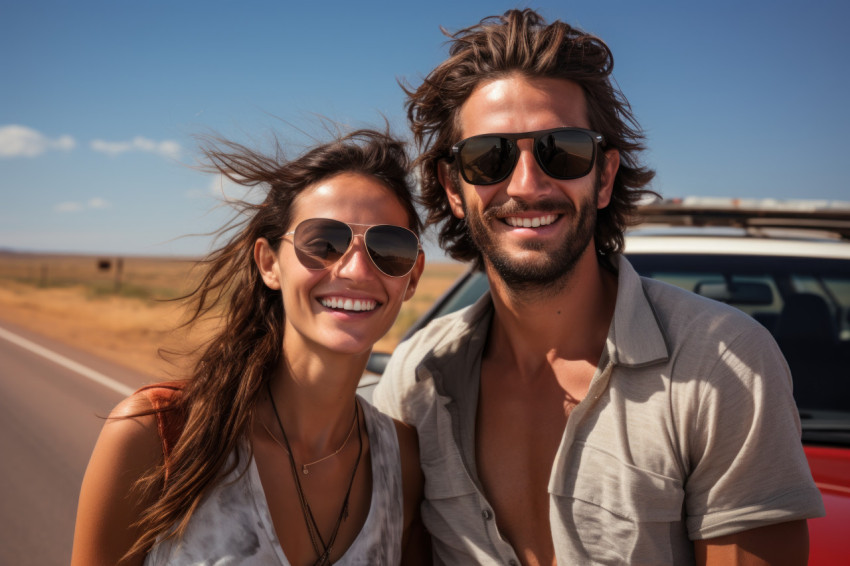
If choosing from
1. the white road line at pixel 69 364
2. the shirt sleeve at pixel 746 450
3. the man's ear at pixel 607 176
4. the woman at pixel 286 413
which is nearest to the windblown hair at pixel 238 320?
the woman at pixel 286 413

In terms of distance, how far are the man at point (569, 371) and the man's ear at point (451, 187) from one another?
0.01 metres

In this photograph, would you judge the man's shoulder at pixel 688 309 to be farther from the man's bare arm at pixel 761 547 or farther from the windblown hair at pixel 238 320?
the windblown hair at pixel 238 320

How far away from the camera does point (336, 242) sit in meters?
2.24

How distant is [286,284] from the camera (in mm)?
2320

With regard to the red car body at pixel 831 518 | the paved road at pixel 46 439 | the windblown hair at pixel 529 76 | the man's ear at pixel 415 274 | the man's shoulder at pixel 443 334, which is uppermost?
the windblown hair at pixel 529 76

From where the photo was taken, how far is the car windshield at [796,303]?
2709 mm

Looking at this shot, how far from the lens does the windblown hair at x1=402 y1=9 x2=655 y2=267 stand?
2.67 meters

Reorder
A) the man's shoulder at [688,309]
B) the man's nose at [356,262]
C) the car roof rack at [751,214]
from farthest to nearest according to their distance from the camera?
1. the car roof rack at [751,214]
2. the man's nose at [356,262]
3. the man's shoulder at [688,309]

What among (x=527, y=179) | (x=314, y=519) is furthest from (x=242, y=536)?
(x=527, y=179)

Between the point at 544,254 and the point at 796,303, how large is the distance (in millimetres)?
1387

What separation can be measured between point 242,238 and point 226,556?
40.9 inches

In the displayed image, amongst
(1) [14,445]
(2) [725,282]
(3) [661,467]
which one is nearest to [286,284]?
(3) [661,467]

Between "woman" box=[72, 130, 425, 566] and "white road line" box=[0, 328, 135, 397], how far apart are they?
18.5 feet

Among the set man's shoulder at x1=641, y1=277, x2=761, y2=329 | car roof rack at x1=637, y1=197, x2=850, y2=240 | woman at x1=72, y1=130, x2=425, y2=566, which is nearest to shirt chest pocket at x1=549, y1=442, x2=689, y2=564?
man's shoulder at x1=641, y1=277, x2=761, y2=329
